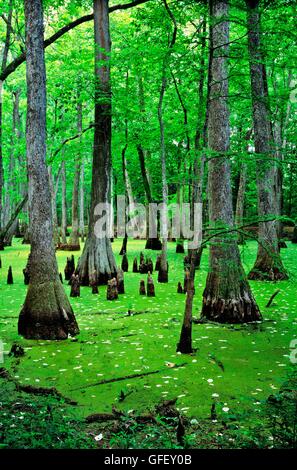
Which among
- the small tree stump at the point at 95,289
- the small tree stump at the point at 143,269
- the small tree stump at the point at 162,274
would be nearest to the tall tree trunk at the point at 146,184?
the small tree stump at the point at 143,269

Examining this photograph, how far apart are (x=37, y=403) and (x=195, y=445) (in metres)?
1.87

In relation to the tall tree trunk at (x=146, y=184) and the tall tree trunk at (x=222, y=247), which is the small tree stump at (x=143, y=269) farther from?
the tall tree trunk at (x=222, y=247)

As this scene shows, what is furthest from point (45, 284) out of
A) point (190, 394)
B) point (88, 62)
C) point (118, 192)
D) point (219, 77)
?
point (118, 192)

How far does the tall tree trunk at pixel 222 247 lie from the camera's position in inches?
344

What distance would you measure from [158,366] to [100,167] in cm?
888

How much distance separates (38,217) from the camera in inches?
323

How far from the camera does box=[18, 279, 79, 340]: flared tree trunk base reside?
7.91m

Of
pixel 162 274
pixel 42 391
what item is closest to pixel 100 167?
pixel 162 274

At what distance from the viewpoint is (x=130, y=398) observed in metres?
5.26

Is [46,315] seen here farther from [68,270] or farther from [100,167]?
[100,167]

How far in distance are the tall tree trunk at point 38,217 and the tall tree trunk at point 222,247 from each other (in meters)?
2.74

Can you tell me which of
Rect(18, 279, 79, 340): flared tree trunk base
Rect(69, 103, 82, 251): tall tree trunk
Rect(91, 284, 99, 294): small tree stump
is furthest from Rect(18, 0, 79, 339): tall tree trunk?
Rect(69, 103, 82, 251): tall tree trunk

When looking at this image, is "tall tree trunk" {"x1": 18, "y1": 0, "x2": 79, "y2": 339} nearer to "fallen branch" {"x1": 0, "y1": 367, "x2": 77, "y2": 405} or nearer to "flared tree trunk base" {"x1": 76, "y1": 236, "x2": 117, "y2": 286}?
"fallen branch" {"x1": 0, "y1": 367, "x2": 77, "y2": 405}
